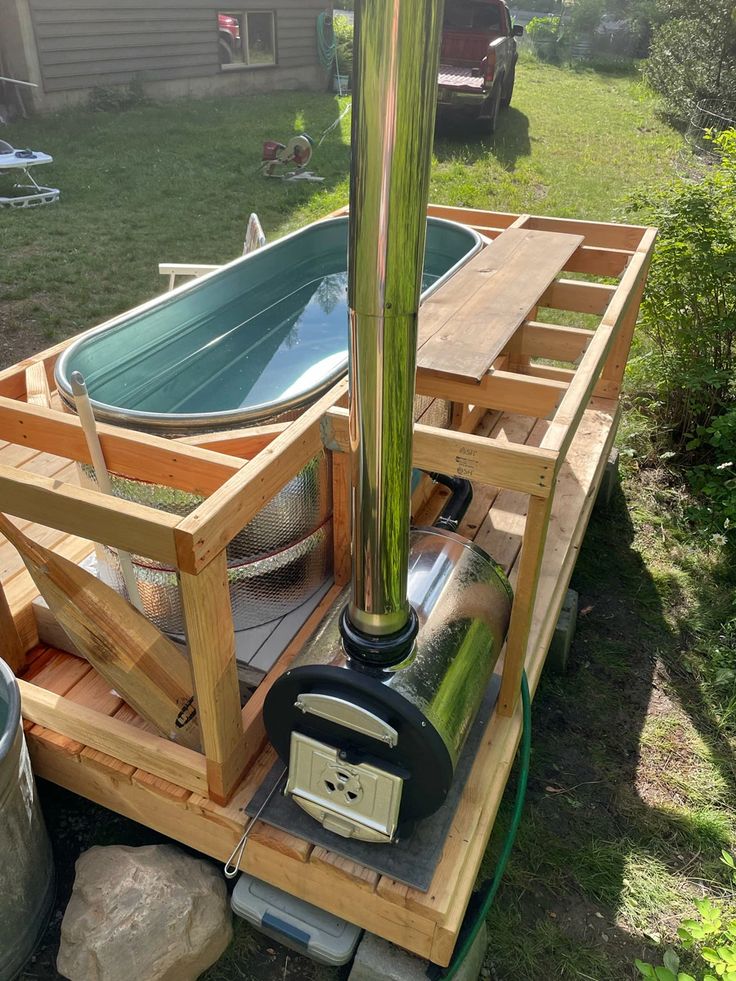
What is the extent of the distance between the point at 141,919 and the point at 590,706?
2031 mm

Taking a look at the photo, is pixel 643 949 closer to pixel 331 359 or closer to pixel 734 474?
pixel 734 474

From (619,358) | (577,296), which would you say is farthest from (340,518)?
(619,358)

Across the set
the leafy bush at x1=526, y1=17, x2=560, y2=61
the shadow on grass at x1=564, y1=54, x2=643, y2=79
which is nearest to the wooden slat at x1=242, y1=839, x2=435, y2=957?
the shadow on grass at x1=564, y1=54, x2=643, y2=79

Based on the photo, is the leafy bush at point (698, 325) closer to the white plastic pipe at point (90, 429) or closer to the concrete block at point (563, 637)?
the concrete block at point (563, 637)

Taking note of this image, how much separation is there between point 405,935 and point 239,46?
54.9ft

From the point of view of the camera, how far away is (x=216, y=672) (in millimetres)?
1954

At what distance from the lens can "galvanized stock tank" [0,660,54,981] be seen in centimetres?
200

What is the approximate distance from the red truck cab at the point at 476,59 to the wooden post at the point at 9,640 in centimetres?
1033

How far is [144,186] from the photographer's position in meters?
9.48

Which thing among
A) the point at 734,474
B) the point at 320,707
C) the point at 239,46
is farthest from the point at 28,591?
the point at 239,46

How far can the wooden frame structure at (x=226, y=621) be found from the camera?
1.85m

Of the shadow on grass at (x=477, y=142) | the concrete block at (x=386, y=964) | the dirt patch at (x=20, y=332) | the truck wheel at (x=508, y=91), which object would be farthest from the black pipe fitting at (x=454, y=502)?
the truck wheel at (x=508, y=91)

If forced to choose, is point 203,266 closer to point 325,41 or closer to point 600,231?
point 600,231

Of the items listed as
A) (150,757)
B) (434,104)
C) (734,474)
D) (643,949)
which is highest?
(434,104)
